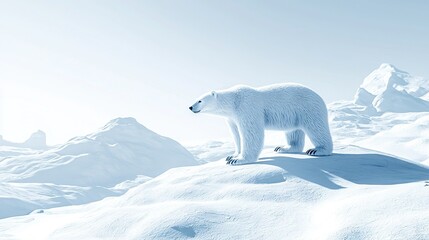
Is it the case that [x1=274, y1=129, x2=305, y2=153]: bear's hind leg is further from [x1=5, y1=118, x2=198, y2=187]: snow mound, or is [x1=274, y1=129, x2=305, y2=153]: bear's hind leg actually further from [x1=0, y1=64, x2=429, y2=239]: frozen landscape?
[x1=5, y1=118, x2=198, y2=187]: snow mound

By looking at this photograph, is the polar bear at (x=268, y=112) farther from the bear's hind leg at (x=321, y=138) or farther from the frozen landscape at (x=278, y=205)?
the frozen landscape at (x=278, y=205)

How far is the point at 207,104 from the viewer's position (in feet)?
39.4

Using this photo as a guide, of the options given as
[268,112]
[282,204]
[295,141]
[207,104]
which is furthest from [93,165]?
[282,204]

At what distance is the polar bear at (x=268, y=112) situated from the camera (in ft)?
37.8

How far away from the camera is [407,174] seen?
977cm

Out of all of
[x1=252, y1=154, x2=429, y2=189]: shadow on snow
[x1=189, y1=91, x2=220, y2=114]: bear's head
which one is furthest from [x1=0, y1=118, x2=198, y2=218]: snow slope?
[x1=252, y1=154, x2=429, y2=189]: shadow on snow

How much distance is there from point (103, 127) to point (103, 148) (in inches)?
733

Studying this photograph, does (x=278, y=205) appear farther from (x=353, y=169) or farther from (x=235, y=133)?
(x=235, y=133)

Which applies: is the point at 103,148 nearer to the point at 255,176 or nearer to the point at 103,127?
the point at 103,127

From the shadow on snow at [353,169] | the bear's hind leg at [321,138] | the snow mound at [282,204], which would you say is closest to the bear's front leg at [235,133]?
the shadow on snow at [353,169]

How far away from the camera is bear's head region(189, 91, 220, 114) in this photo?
39.4 ft

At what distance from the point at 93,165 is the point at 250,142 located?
118929 mm

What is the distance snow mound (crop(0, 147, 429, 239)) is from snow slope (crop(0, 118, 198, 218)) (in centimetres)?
8101

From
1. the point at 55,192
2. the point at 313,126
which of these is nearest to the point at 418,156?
the point at 55,192
